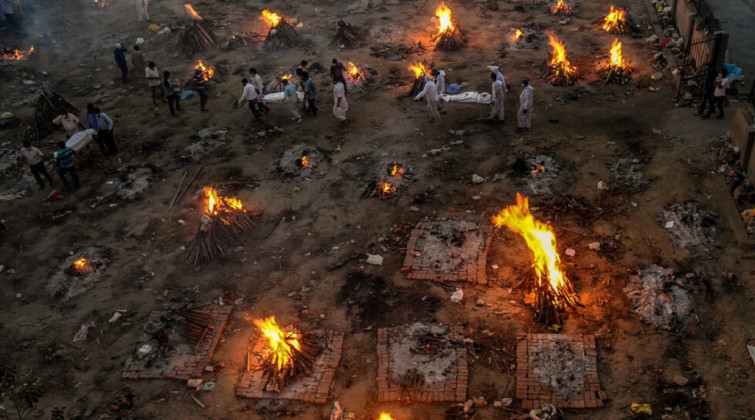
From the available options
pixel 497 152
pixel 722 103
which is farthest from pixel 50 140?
pixel 722 103

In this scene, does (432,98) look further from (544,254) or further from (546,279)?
(546,279)

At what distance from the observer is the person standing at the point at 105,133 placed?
13.7 meters

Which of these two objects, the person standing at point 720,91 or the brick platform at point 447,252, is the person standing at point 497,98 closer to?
the brick platform at point 447,252

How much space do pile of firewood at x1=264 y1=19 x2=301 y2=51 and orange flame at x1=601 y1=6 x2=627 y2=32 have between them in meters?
10.7

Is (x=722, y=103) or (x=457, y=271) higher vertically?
(x=722, y=103)

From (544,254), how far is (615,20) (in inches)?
487

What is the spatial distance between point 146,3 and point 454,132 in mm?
17021

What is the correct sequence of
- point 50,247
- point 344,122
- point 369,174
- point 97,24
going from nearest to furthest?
1. point 50,247
2. point 369,174
3. point 344,122
4. point 97,24

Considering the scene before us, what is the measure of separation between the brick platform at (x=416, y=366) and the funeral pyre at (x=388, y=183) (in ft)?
12.7

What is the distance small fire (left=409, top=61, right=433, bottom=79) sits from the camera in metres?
15.5

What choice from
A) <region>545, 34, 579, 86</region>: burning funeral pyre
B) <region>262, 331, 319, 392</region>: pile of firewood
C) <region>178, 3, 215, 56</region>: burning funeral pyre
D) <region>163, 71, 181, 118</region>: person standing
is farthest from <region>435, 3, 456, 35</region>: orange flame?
<region>262, 331, 319, 392</region>: pile of firewood

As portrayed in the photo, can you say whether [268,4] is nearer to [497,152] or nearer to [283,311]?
[497,152]

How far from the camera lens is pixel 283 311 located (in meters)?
9.13

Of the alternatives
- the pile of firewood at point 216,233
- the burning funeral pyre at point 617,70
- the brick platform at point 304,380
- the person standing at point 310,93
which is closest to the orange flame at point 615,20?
the burning funeral pyre at point 617,70
